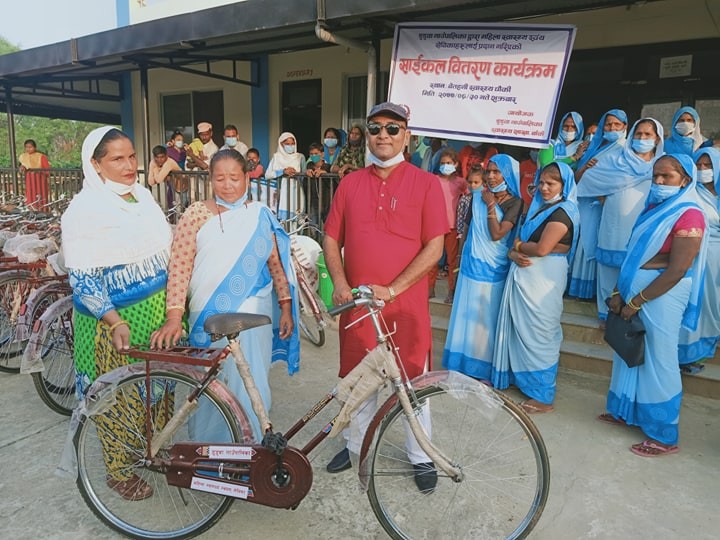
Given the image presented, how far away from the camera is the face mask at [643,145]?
414 centimetres

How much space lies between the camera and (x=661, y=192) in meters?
2.88

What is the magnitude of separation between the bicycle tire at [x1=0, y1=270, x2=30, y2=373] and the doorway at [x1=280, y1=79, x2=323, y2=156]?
5727 mm

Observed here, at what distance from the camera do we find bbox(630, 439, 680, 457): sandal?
2.94 m

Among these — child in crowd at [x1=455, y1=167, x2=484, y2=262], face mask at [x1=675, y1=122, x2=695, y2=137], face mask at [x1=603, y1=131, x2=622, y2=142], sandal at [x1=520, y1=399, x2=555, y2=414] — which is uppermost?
face mask at [x1=675, y1=122, x2=695, y2=137]

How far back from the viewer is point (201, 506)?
2389 mm

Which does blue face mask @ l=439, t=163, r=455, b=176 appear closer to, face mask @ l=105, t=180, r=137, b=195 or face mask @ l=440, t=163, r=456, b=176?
face mask @ l=440, t=163, r=456, b=176

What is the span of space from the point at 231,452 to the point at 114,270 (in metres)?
0.94

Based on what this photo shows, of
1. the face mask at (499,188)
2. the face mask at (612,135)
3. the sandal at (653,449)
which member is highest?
the face mask at (612,135)

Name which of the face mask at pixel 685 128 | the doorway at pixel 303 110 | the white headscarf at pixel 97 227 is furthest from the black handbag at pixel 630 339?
the doorway at pixel 303 110

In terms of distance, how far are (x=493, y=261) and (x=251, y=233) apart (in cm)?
196

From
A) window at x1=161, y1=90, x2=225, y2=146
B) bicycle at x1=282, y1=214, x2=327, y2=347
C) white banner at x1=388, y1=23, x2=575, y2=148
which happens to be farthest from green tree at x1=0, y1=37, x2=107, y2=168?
white banner at x1=388, y1=23, x2=575, y2=148

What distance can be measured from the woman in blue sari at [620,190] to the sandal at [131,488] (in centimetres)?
365

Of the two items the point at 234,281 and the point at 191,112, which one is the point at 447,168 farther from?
the point at 191,112

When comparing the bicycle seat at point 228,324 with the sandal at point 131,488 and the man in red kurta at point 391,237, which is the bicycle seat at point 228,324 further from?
the sandal at point 131,488
